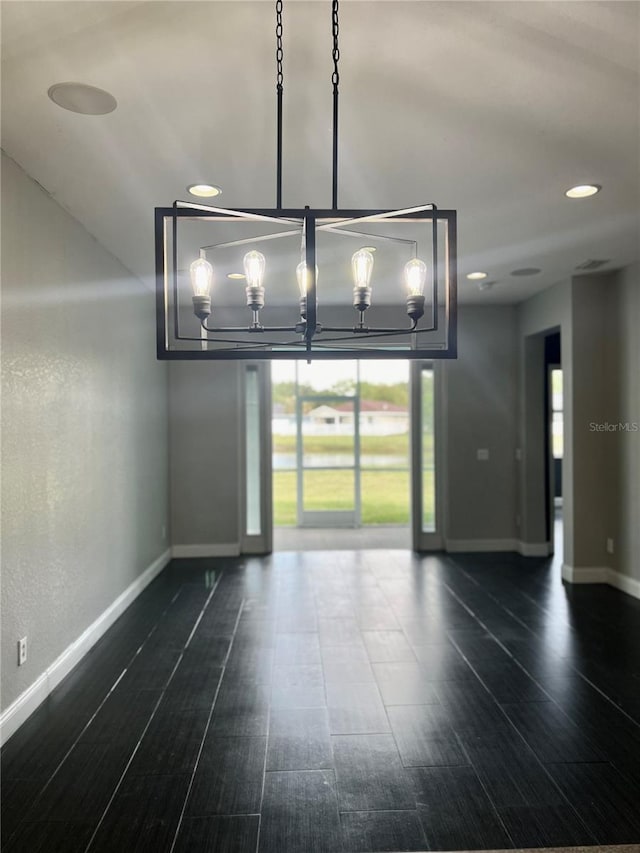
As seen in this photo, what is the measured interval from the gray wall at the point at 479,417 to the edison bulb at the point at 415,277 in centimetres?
→ 541

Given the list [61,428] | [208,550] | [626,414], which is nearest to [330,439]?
[208,550]

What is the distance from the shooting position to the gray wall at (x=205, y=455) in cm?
695

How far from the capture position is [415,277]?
1.78m

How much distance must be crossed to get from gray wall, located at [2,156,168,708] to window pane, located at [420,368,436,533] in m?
3.21

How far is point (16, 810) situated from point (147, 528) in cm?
352

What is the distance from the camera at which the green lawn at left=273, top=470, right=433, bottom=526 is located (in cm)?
939

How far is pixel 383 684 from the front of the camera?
11.5 feet

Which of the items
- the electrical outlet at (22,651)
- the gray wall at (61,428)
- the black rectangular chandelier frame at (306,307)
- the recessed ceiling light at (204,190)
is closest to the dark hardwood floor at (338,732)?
the electrical outlet at (22,651)

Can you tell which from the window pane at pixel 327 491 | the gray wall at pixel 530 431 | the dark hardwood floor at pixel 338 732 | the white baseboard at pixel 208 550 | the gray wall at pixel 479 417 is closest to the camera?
the dark hardwood floor at pixel 338 732

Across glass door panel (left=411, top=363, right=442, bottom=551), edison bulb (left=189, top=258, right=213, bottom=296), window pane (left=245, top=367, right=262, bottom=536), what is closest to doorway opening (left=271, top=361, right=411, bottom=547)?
glass door panel (left=411, top=363, right=442, bottom=551)

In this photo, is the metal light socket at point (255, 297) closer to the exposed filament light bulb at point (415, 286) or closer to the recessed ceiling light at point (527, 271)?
the exposed filament light bulb at point (415, 286)

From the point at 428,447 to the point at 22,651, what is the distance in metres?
4.98

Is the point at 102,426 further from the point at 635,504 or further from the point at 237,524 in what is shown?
the point at 635,504

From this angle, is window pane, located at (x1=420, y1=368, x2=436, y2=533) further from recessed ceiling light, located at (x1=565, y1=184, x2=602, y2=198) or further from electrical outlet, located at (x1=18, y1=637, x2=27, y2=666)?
electrical outlet, located at (x1=18, y1=637, x2=27, y2=666)
